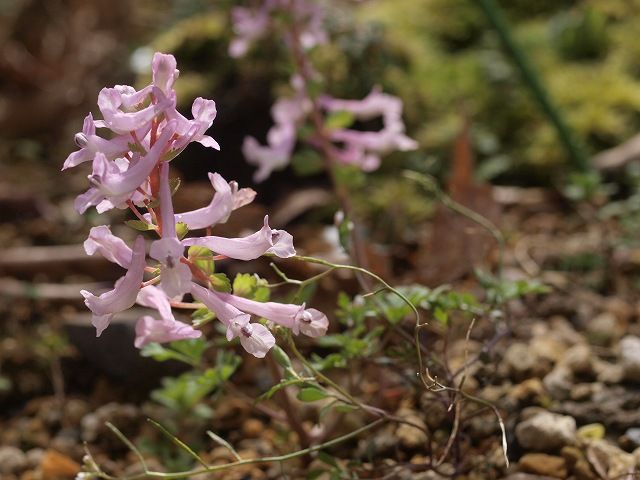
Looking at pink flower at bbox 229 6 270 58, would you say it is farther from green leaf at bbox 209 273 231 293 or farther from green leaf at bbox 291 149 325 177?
green leaf at bbox 209 273 231 293

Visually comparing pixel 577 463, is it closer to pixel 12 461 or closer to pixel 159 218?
pixel 159 218

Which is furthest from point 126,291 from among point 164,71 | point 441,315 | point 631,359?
point 631,359

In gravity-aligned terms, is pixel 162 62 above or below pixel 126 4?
above

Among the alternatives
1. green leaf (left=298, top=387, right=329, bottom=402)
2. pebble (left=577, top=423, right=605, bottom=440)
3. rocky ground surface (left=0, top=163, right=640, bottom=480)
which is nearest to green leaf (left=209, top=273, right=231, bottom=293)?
green leaf (left=298, top=387, right=329, bottom=402)

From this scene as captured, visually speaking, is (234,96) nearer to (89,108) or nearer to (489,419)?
(89,108)

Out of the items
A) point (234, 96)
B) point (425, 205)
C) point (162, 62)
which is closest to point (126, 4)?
point (234, 96)

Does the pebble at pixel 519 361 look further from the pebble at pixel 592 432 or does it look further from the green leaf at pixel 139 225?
the green leaf at pixel 139 225

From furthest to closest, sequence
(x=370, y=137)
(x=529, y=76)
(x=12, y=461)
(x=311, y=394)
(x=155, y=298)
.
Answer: (x=529, y=76) < (x=370, y=137) < (x=12, y=461) < (x=311, y=394) < (x=155, y=298)
